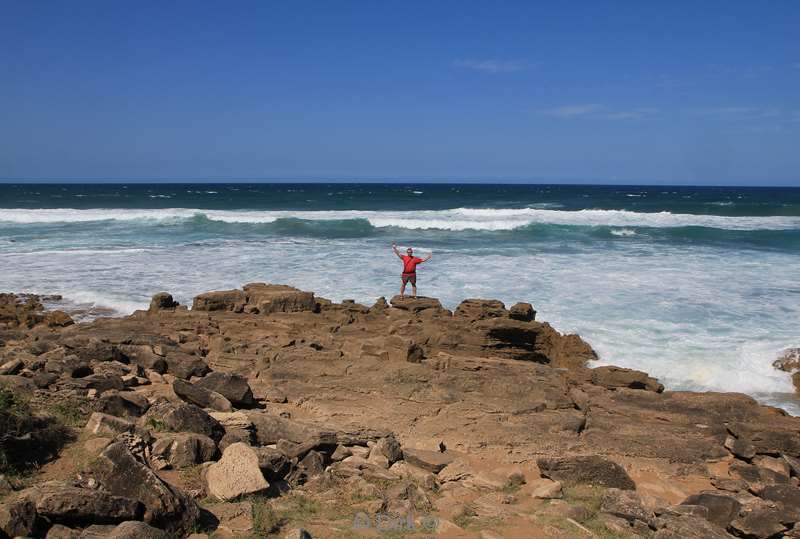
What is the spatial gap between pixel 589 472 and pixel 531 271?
1486 cm

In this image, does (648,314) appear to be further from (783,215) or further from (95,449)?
(783,215)

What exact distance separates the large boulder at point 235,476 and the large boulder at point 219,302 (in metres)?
7.43

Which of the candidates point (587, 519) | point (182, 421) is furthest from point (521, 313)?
point (182, 421)

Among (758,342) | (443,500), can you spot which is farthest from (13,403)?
(758,342)

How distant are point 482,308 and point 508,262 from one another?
→ 11859 mm

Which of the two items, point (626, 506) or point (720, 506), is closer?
point (626, 506)

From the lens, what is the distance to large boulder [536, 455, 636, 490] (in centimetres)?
670

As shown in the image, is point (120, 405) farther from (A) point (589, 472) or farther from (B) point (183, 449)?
(A) point (589, 472)

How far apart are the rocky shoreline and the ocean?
118 inches

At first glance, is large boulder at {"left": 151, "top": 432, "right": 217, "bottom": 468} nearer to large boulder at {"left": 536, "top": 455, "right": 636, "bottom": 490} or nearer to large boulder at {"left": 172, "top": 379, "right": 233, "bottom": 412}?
large boulder at {"left": 172, "top": 379, "right": 233, "bottom": 412}

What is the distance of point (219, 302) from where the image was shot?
13.0 metres

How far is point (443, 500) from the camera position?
5852 mm

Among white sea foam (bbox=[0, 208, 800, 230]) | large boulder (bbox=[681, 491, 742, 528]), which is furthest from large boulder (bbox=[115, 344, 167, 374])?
white sea foam (bbox=[0, 208, 800, 230])

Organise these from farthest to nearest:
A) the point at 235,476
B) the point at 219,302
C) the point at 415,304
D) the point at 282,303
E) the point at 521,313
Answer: the point at 219,302 < the point at 282,303 < the point at 415,304 < the point at 521,313 < the point at 235,476
